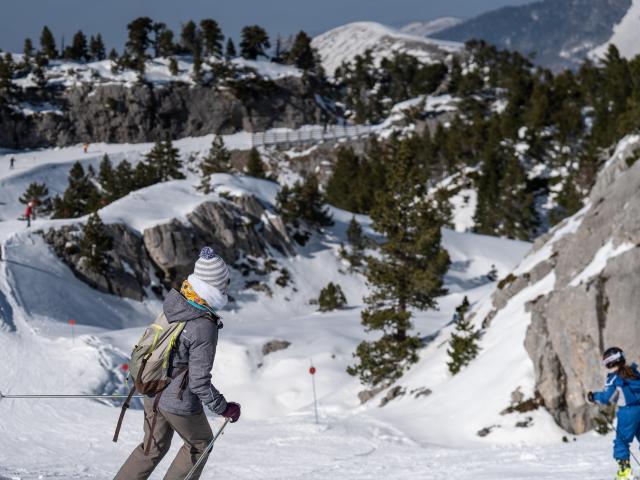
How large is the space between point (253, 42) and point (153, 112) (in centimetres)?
2742

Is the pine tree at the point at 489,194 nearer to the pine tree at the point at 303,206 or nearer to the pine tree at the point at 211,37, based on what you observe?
the pine tree at the point at 303,206

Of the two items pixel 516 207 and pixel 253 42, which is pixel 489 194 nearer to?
pixel 516 207

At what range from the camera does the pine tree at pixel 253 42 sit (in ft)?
390

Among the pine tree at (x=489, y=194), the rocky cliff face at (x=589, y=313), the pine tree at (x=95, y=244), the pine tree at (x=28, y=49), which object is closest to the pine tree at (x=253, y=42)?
the pine tree at (x=28, y=49)

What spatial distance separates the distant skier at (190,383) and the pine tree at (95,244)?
36.1 metres

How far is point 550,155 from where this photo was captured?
250 feet

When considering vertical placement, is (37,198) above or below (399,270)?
above

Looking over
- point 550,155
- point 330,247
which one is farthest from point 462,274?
point 550,155

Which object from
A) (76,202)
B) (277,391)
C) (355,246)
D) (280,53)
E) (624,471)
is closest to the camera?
(624,471)

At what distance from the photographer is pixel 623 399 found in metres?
8.48

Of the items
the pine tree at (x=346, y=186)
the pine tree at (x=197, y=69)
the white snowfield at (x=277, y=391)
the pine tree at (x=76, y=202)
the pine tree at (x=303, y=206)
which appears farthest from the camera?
the pine tree at (x=197, y=69)

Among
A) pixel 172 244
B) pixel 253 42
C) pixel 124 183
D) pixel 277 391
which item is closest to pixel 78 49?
pixel 253 42

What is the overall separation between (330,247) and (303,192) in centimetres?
527

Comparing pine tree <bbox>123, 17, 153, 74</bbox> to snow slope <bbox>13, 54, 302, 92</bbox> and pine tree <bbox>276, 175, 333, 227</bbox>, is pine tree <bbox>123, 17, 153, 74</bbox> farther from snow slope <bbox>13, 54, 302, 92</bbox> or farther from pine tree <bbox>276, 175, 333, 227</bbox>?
pine tree <bbox>276, 175, 333, 227</bbox>
